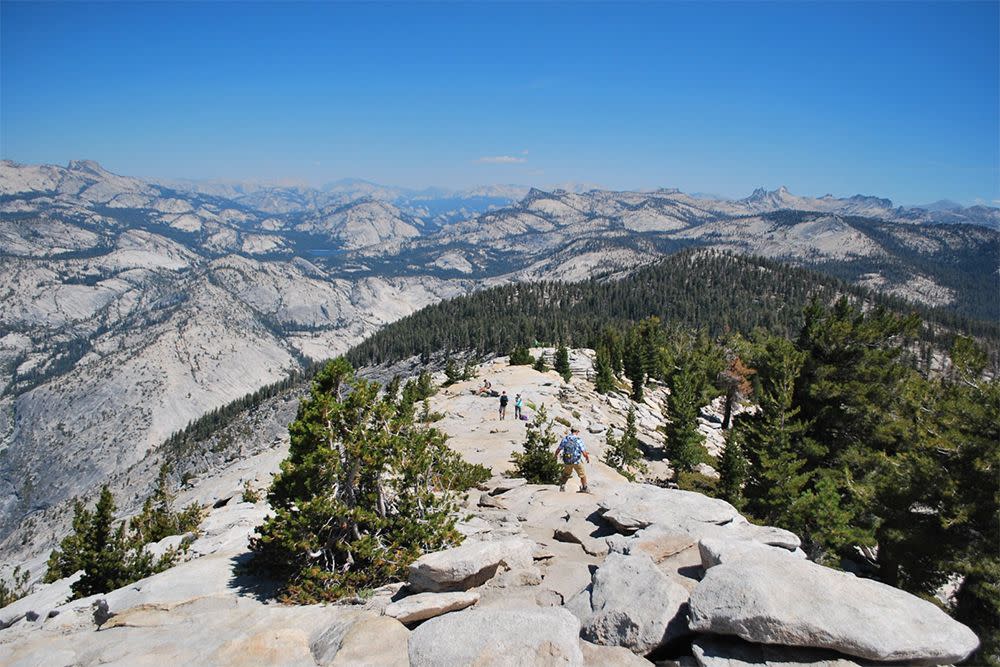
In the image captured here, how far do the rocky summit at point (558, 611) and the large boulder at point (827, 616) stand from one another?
0.10 ft

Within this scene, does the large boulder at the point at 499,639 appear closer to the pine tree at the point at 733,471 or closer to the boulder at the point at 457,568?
the boulder at the point at 457,568

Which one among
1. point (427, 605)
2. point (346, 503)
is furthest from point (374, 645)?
point (346, 503)

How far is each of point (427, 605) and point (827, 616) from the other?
8187 mm

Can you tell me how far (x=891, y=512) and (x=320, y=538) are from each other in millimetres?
21856

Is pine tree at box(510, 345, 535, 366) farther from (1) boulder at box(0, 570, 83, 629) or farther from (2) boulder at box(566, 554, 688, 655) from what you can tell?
(2) boulder at box(566, 554, 688, 655)

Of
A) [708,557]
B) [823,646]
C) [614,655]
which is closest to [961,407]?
[708,557]

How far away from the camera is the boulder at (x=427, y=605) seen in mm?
11883

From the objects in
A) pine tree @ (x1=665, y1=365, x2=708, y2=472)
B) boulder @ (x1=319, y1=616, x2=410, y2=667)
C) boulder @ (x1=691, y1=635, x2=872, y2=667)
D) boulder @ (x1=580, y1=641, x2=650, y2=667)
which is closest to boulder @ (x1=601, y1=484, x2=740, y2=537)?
boulder @ (x1=691, y1=635, x2=872, y2=667)

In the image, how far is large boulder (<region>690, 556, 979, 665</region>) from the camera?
886 centimetres

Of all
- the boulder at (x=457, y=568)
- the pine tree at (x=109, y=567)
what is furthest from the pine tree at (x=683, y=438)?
the pine tree at (x=109, y=567)

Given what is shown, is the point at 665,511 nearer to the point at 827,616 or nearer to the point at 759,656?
the point at 759,656

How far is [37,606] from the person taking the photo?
20641mm

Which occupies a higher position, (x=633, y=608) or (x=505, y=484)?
(x=633, y=608)

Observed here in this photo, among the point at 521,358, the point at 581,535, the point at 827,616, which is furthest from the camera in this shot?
the point at 521,358
